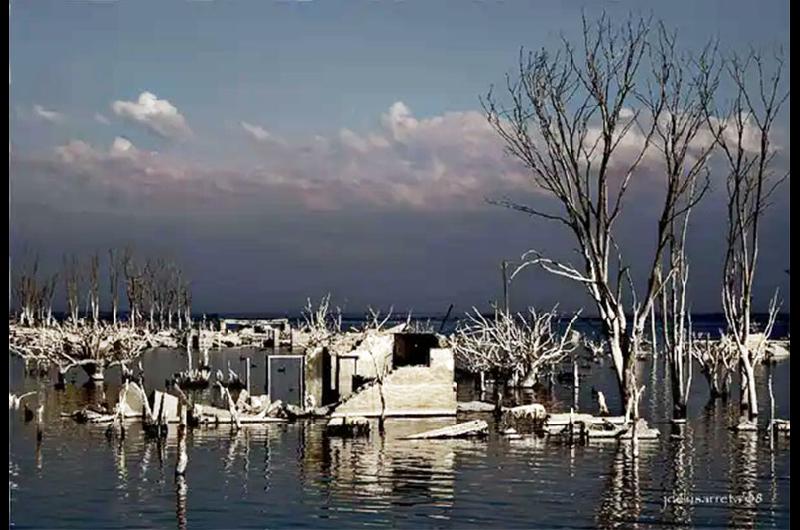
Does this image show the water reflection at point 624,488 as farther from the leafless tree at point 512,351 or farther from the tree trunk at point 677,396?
the leafless tree at point 512,351

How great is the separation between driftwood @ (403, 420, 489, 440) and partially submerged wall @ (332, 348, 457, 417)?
2.40 metres

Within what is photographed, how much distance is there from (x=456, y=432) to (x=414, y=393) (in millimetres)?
3134

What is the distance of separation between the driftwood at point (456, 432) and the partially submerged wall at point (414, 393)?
240 centimetres

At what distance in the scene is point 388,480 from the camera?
13.9 meters

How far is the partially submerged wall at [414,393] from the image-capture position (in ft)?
67.7

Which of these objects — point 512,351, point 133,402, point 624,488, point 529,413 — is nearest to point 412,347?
point 529,413

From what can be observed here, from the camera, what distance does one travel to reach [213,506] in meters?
12.2

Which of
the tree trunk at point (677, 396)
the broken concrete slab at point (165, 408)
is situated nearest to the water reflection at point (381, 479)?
the broken concrete slab at point (165, 408)

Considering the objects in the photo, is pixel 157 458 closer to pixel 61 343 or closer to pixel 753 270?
pixel 753 270

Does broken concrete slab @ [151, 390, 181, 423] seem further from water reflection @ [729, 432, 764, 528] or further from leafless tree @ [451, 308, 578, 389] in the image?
leafless tree @ [451, 308, 578, 389]

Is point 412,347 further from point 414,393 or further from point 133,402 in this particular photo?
point 133,402

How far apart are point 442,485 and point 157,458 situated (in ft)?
15.5
